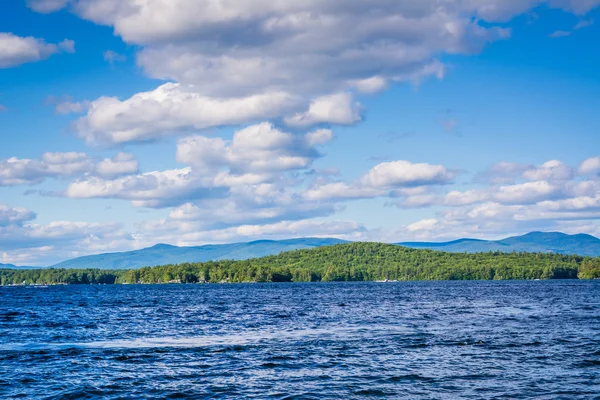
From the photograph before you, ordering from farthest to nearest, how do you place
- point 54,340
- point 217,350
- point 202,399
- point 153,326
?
point 153,326, point 54,340, point 217,350, point 202,399

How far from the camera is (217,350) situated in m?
49.0

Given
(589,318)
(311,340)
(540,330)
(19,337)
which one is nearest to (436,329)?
(540,330)

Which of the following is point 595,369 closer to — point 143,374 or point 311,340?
point 311,340

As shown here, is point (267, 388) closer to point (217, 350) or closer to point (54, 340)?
point (217, 350)

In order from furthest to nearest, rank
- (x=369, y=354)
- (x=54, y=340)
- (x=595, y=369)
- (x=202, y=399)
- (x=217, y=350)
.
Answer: (x=54, y=340), (x=217, y=350), (x=369, y=354), (x=595, y=369), (x=202, y=399)

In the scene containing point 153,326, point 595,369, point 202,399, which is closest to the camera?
point 202,399

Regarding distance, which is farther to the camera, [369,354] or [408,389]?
[369,354]

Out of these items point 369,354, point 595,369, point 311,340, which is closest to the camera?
point 595,369

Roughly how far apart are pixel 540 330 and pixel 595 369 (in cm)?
2249

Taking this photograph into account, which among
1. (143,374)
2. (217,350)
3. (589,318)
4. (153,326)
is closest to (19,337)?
(153,326)

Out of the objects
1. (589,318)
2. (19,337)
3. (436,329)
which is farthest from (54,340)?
(589,318)

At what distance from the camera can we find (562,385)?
34.1 m

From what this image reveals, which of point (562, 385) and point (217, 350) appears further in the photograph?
point (217, 350)

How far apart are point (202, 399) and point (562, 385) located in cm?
1959
